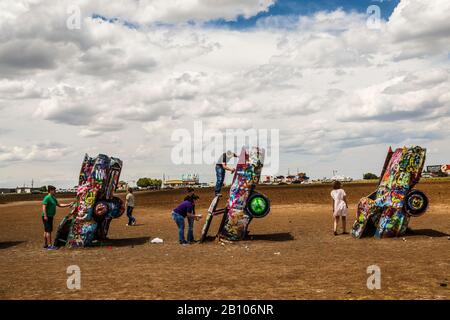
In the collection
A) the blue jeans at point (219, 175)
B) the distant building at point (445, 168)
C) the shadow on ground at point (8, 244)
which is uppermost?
the distant building at point (445, 168)

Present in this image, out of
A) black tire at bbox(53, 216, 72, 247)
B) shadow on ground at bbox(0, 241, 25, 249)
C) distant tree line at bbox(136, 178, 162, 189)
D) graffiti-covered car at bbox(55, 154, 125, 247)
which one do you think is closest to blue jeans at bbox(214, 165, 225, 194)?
graffiti-covered car at bbox(55, 154, 125, 247)

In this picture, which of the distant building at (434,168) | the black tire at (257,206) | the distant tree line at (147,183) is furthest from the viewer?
the distant tree line at (147,183)

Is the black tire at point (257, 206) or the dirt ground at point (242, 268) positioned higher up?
the black tire at point (257, 206)

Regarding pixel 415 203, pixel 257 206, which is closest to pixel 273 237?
pixel 257 206

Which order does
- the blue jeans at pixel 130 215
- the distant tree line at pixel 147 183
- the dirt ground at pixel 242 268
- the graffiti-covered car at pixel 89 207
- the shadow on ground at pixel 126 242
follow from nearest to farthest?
1. the dirt ground at pixel 242 268
2. the graffiti-covered car at pixel 89 207
3. the shadow on ground at pixel 126 242
4. the blue jeans at pixel 130 215
5. the distant tree line at pixel 147 183

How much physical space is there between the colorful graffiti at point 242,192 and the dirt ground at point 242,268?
0.51 m

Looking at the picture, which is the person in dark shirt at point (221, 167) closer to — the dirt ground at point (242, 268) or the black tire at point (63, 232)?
the dirt ground at point (242, 268)

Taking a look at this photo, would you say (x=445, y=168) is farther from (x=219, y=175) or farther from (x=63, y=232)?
(x=63, y=232)

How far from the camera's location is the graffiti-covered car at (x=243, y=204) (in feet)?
47.9

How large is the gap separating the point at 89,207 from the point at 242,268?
6454 mm

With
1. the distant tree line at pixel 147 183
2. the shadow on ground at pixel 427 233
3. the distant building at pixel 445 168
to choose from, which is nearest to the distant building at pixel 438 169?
the distant building at pixel 445 168

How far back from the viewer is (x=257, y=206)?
14.6 m
